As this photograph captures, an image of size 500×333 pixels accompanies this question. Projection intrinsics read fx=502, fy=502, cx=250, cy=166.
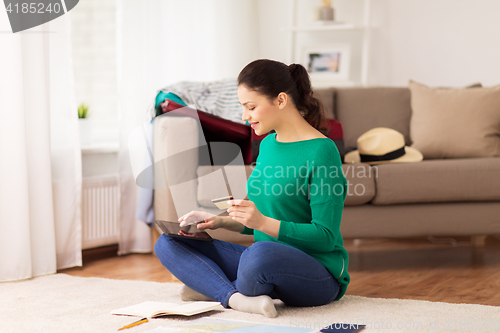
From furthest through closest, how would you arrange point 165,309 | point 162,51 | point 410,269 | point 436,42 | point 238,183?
point 436,42, point 162,51, point 410,269, point 238,183, point 165,309

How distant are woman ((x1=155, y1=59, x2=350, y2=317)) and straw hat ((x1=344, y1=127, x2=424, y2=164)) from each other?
2.70 feet

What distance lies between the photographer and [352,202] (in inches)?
77.7

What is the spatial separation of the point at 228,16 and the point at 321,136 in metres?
2.12

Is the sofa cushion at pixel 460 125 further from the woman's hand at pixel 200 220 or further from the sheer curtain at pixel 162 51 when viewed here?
the woman's hand at pixel 200 220

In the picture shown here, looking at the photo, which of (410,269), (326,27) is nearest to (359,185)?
(410,269)

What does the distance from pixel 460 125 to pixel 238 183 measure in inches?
47.3

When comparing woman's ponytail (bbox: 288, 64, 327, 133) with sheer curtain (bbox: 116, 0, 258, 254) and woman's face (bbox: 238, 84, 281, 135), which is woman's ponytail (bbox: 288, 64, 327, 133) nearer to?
woman's face (bbox: 238, 84, 281, 135)

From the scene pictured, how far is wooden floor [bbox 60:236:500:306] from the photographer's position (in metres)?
1.72

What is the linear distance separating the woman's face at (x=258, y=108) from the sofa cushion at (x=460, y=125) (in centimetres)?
137

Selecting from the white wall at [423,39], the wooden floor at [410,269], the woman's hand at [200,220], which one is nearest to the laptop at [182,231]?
the woman's hand at [200,220]

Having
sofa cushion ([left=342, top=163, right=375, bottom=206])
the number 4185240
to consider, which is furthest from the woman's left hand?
the number 4185240

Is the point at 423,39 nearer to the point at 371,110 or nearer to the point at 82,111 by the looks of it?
the point at 371,110

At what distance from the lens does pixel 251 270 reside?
128 centimetres

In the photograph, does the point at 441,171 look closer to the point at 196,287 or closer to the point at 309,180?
the point at 309,180
